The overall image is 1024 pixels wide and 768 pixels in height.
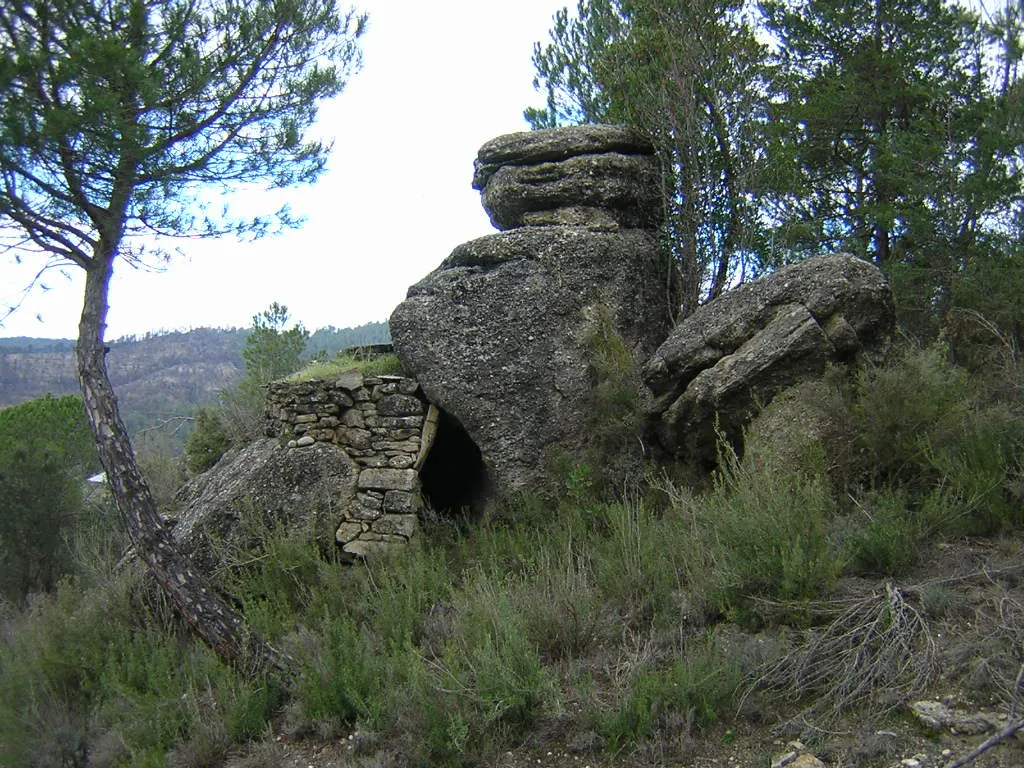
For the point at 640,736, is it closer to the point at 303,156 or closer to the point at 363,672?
the point at 363,672

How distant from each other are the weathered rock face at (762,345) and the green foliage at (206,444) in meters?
6.66

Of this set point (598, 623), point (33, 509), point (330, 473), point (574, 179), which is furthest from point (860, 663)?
point (33, 509)

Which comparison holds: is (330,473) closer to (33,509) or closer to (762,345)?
(762,345)

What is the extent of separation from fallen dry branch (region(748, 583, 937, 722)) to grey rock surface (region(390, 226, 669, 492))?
12.7 feet

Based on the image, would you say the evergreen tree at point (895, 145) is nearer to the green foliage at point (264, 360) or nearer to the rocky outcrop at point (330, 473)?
the rocky outcrop at point (330, 473)

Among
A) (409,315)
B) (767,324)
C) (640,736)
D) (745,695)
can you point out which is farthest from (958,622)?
(409,315)

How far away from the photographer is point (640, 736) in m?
4.46

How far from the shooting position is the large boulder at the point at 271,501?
7.81 metres

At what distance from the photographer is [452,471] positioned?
382 inches

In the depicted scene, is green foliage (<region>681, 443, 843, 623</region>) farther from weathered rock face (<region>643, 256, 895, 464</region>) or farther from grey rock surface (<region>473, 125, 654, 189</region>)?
grey rock surface (<region>473, 125, 654, 189</region>)

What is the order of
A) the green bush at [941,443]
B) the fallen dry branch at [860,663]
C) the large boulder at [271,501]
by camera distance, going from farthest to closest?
the large boulder at [271,501] < the green bush at [941,443] < the fallen dry branch at [860,663]

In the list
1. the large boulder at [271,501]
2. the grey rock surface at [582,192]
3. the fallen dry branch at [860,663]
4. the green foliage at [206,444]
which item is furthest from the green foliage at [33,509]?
the fallen dry branch at [860,663]

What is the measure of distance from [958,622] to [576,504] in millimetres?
3703

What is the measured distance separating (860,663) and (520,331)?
16.0ft
